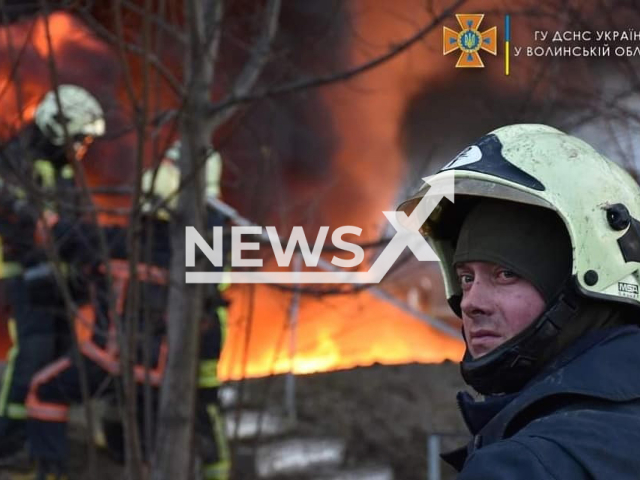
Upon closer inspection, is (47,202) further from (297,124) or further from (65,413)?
(297,124)

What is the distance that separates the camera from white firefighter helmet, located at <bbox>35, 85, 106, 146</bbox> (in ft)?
16.2

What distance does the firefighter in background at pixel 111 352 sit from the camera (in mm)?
4855

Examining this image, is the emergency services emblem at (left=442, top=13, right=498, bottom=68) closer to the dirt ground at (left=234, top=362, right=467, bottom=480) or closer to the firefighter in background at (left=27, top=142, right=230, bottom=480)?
the firefighter in background at (left=27, top=142, right=230, bottom=480)

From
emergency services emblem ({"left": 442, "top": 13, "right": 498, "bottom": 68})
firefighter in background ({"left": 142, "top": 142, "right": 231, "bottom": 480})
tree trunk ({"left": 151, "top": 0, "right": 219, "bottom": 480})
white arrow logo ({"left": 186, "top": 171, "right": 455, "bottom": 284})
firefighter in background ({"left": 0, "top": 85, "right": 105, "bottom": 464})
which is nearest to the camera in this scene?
tree trunk ({"left": 151, "top": 0, "right": 219, "bottom": 480})

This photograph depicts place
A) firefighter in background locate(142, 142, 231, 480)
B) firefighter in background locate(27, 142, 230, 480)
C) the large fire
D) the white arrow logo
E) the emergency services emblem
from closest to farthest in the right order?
the white arrow logo, the emergency services emblem, firefighter in background locate(27, 142, 230, 480), firefighter in background locate(142, 142, 231, 480), the large fire

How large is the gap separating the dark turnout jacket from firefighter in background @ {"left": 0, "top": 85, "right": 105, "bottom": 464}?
3.73 metres

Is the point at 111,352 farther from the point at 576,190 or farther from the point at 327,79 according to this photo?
the point at 576,190

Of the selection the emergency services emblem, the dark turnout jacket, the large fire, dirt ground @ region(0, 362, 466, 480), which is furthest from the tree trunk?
the large fire

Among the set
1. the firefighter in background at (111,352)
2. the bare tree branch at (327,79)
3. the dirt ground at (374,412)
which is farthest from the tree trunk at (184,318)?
the dirt ground at (374,412)

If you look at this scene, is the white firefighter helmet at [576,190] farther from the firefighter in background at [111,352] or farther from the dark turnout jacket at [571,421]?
the firefighter in background at [111,352]

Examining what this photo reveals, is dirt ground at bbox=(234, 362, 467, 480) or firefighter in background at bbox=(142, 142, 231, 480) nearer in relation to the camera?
firefighter in background at bbox=(142, 142, 231, 480)

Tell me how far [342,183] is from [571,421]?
21.4ft

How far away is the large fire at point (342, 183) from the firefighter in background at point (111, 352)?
1.37 meters

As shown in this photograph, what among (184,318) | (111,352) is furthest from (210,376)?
(184,318)
